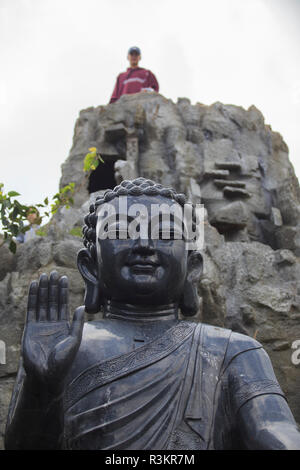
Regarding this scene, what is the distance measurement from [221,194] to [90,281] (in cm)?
853

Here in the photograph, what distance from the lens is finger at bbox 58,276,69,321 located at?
8.52ft

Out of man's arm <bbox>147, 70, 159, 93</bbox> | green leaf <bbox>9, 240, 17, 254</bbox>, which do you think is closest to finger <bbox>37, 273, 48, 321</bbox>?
green leaf <bbox>9, 240, 17, 254</bbox>

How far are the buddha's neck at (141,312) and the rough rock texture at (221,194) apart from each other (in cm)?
318

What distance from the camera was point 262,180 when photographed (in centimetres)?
1201

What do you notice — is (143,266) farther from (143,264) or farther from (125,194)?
(125,194)

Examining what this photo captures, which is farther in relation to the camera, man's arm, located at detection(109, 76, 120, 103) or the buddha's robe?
man's arm, located at detection(109, 76, 120, 103)

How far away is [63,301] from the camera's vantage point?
2633 mm

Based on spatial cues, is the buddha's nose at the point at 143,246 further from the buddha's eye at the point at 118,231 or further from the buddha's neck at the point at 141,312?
the buddha's neck at the point at 141,312

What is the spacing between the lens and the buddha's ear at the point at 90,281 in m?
3.30

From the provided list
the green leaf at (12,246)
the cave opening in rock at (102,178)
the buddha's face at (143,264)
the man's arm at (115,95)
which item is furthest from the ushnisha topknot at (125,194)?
the man's arm at (115,95)

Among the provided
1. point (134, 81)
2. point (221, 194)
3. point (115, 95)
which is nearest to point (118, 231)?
point (221, 194)

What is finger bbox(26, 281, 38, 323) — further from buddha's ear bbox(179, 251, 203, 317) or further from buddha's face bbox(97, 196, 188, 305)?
buddha's ear bbox(179, 251, 203, 317)
